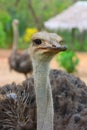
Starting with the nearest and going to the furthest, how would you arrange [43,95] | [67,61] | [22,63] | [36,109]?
[43,95] → [36,109] → [22,63] → [67,61]

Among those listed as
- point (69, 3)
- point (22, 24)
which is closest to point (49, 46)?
point (22, 24)

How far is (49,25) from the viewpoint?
15.5 m

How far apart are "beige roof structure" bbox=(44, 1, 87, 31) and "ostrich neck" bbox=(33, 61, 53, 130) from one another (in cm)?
1183

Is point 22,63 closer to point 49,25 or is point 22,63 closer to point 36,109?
point 49,25

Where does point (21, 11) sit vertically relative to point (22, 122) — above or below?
above

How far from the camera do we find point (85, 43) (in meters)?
18.9

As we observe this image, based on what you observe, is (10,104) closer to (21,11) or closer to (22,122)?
(22,122)

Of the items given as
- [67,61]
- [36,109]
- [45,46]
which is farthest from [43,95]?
[67,61]

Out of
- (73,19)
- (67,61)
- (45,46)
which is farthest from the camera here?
(73,19)

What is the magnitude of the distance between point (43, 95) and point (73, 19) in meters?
12.3

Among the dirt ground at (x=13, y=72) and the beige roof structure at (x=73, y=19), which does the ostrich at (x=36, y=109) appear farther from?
the beige roof structure at (x=73, y=19)

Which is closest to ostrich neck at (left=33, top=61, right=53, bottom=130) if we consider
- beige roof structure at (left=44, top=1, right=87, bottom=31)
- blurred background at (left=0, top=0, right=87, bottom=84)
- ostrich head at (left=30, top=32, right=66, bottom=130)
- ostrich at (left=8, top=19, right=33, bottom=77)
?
ostrich head at (left=30, top=32, right=66, bottom=130)

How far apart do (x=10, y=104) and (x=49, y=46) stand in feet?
3.14

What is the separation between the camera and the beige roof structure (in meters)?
15.1
